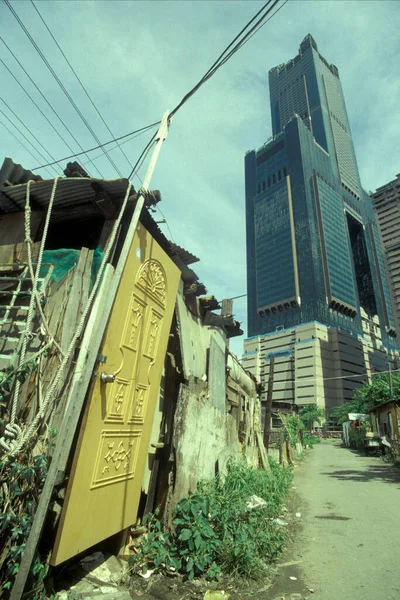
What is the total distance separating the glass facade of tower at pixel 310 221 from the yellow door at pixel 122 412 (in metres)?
95.3

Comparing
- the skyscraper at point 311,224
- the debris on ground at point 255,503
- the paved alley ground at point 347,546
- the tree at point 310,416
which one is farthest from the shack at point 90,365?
the skyscraper at point 311,224

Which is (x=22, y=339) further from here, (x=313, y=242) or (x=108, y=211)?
(x=313, y=242)

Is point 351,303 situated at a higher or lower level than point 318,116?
lower

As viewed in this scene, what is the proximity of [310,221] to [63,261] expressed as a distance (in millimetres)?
109542

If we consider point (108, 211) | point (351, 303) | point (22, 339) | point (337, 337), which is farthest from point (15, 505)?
point (351, 303)

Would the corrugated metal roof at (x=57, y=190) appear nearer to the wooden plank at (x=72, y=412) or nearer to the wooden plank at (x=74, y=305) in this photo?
the wooden plank at (x=74, y=305)

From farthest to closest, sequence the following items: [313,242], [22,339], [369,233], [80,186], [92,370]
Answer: [369,233], [313,242], [80,186], [22,339], [92,370]

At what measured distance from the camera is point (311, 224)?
102 meters

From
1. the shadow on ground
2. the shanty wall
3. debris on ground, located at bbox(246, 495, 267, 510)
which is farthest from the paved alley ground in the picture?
the shanty wall

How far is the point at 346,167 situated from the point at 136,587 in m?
159

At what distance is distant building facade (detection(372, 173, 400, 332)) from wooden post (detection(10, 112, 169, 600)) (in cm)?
3031

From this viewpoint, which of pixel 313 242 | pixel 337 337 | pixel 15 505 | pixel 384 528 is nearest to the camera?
pixel 15 505

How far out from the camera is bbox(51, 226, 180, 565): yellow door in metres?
2.98

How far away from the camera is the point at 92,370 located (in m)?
3.14
